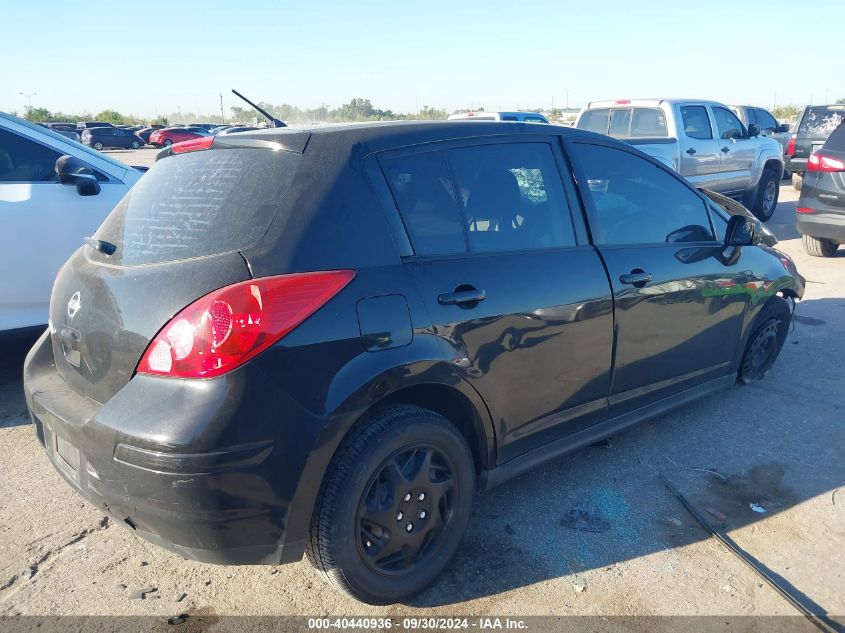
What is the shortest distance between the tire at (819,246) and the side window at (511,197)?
272 inches

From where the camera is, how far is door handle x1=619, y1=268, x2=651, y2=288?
3.32m

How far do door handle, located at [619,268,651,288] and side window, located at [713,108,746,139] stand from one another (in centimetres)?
818

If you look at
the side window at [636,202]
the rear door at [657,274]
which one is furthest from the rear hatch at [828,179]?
the side window at [636,202]

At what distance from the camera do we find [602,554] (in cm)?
295

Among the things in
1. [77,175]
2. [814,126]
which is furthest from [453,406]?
[814,126]

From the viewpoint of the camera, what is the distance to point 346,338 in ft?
7.52

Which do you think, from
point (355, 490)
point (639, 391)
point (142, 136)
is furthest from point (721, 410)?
point (142, 136)

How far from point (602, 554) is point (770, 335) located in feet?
8.23

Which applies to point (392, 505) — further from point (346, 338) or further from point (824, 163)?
point (824, 163)

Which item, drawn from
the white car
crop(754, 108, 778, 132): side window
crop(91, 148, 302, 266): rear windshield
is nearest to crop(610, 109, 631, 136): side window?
the white car

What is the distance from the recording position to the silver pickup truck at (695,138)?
380 inches

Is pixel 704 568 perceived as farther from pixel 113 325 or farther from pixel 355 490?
pixel 113 325

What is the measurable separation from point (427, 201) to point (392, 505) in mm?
1171

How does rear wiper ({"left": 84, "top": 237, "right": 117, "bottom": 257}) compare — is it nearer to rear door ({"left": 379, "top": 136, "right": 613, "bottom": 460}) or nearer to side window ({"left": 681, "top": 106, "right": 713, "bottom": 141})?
rear door ({"left": 379, "top": 136, "right": 613, "bottom": 460})
